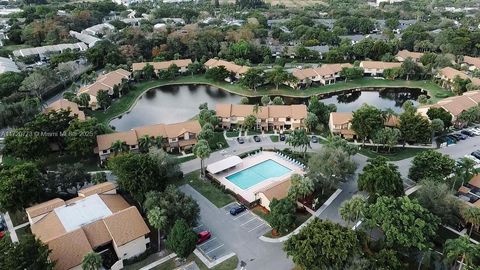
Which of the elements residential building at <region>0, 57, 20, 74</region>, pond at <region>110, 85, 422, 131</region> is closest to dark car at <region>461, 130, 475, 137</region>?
pond at <region>110, 85, 422, 131</region>

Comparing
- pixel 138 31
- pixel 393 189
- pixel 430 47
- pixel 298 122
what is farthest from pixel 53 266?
pixel 430 47

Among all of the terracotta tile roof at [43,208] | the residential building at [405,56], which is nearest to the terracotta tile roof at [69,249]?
the terracotta tile roof at [43,208]

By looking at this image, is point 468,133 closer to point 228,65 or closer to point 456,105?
point 456,105

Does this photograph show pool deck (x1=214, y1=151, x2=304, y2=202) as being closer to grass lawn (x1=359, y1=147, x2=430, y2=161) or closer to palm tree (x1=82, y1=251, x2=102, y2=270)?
grass lawn (x1=359, y1=147, x2=430, y2=161)

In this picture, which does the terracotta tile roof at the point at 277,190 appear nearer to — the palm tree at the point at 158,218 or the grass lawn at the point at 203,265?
the grass lawn at the point at 203,265

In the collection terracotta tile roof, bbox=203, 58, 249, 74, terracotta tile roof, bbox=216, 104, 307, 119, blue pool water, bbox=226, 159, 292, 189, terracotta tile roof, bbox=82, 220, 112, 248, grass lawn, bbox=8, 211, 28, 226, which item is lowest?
blue pool water, bbox=226, 159, 292, 189

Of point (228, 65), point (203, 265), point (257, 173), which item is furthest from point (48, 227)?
point (228, 65)

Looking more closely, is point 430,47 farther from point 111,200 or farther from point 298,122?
point 111,200
